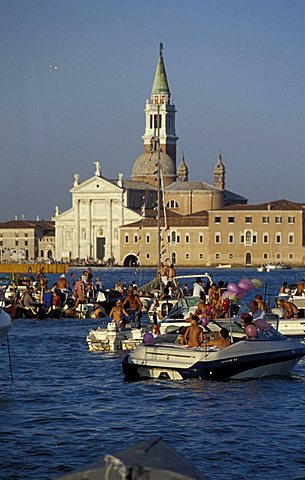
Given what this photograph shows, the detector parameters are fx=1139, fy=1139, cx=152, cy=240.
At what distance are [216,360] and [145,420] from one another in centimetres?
226

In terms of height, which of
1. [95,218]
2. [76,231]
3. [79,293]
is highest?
[95,218]

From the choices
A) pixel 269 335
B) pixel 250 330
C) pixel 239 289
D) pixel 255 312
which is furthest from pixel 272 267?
pixel 250 330

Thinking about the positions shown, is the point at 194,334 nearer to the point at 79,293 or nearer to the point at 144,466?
the point at 144,466

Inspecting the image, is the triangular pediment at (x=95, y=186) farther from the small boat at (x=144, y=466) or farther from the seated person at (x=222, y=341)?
the small boat at (x=144, y=466)

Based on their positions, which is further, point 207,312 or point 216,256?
point 216,256

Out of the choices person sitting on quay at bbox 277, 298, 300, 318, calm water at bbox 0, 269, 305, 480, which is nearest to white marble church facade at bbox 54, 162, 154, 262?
person sitting on quay at bbox 277, 298, 300, 318

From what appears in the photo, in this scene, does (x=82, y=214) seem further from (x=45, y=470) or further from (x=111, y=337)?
(x=45, y=470)

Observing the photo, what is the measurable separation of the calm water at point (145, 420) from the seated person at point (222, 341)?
52 centimetres

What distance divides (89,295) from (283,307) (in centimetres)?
1109

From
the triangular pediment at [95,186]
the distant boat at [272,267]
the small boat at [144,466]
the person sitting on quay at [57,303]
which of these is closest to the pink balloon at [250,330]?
the small boat at [144,466]

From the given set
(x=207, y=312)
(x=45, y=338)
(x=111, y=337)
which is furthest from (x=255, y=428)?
(x=45, y=338)

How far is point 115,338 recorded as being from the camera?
65.4 feet

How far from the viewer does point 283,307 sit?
22750 millimetres

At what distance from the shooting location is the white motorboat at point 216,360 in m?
14.9
